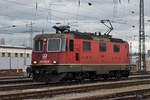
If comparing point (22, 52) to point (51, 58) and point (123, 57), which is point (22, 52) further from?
point (51, 58)

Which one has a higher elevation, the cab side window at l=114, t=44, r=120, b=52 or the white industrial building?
the cab side window at l=114, t=44, r=120, b=52

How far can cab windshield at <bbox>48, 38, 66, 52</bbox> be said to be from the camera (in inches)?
758

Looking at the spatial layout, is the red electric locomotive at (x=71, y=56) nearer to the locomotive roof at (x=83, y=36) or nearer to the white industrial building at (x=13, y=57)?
the locomotive roof at (x=83, y=36)

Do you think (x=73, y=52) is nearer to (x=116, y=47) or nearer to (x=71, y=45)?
(x=71, y=45)

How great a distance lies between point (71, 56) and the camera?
773 inches

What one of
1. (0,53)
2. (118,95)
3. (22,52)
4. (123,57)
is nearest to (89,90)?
(118,95)

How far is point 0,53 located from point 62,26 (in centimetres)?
3352

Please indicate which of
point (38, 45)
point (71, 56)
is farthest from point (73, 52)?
point (38, 45)

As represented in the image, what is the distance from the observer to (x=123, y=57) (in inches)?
993

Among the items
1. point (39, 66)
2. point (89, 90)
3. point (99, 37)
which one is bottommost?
point (89, 90)

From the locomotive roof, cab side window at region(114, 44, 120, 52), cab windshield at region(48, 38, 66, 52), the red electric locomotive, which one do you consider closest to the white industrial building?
cab side window at region(114, 44, 120, 52)

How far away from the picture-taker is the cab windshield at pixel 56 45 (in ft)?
63.2

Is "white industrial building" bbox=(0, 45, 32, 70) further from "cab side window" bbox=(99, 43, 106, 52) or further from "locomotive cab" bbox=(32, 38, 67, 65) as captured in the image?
"locomotive cab" bbox=(32, 38, 67, 65)

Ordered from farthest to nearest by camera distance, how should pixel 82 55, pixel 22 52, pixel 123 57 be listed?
1. pixel 22 52
2. pixel 123 57
3. pixel 82 55
